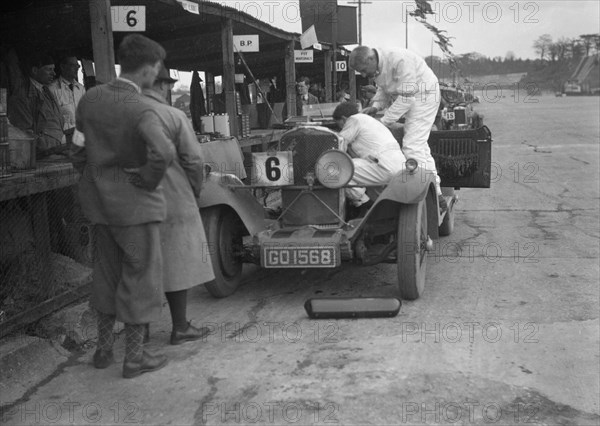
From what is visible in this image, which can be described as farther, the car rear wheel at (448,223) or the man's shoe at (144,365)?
the car rear wheel at (448,223)

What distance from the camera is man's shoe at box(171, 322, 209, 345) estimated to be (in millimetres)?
4344

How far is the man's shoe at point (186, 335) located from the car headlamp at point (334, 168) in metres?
1.66

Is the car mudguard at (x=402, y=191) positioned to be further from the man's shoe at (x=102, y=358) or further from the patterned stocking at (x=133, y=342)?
the man's shoe at (x=102, y=358)

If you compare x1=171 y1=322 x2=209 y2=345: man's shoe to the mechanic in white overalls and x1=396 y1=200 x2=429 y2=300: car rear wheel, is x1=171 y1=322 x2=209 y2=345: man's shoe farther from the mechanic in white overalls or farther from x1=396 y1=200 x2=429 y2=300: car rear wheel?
the mechanic in white overalls

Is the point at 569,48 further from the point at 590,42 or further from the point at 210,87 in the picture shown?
the point at 210,87

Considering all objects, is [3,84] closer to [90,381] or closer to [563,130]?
[90,381]

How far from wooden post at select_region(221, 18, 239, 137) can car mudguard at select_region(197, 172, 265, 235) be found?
15.4ft

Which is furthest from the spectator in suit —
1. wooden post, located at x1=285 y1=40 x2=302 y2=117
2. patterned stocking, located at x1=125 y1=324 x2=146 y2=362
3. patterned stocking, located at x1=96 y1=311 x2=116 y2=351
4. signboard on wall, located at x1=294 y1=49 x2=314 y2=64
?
patterned stocking, located at x1=125 y1=324 x2=146 y2=362

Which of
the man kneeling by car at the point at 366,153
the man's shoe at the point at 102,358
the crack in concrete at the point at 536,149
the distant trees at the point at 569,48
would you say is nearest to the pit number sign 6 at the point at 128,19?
the man kneeling by car at the point at 366,153

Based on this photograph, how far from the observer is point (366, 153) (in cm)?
576

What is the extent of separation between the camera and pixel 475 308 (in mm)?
4910

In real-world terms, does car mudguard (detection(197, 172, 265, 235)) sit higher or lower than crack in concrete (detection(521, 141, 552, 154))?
higher

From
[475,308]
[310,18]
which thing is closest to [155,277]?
[475,308]

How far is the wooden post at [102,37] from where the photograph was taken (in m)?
5.90
